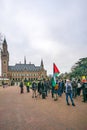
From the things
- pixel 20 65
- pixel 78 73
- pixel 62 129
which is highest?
pixel 20 65

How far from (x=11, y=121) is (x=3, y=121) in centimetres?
41

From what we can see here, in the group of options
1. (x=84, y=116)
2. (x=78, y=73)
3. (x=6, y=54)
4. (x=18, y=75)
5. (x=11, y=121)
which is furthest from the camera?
(x=18, y=75)

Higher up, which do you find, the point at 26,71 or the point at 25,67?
the point at 25,67

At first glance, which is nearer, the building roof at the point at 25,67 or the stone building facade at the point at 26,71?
the stone building facade at the point at 26,71

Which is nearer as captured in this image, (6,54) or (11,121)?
(11,121)

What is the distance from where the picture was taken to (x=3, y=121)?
9.17m

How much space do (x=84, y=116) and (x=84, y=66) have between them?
5334cm

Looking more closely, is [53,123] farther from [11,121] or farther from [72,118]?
[11,121]

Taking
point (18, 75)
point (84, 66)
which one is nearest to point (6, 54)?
point (18, 75)

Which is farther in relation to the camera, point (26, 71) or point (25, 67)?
point (25, 67)

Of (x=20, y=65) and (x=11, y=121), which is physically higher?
(x=20, y=65)

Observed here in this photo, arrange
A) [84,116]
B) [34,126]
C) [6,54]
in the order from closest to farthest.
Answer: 1. [34,126]
2. [84,116]
3. [6,54]

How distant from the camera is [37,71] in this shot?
164125 millimetres

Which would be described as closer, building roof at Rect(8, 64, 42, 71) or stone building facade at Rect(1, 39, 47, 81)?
stone building facade at Rect(1, 39, 47, 81)
